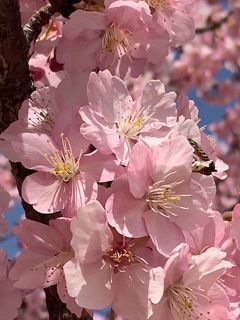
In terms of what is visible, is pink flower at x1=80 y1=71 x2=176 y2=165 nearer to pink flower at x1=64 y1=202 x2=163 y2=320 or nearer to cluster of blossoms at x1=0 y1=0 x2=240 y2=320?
cluster of blossoms at x1=0 y1=0 x2=240 y2=320

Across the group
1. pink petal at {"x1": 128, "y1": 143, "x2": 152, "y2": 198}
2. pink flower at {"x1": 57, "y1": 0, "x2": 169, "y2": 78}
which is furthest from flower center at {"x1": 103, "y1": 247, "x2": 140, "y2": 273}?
pink flower at {"x1": 57, "y1": 0, "x2": 169, "y2": 78}

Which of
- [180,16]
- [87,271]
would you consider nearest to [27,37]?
[180,16]

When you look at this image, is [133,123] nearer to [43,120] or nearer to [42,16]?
[43,120]

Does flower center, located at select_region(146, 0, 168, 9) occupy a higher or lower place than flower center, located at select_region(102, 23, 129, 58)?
higher

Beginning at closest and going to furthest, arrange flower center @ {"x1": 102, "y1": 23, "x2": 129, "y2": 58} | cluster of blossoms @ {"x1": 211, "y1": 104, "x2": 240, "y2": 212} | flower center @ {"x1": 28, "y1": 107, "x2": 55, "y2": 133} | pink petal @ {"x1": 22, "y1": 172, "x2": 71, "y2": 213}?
1. pink petal @ {"x1": 22, "y1": 172, "x2": 71, "y2": 213}
2. flower center @ {"x1": 28, "y1": 107, "x2": 55, "y2": 133}
3. flower center @ {"x1": 102, "y1": 23, "x2": 129, "y2": 58}
4. cluster of blossoms @ {"x1": 211, "y1": 104, "x2": 240, "y2": 212}

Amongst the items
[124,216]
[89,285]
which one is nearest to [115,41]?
[124,216]

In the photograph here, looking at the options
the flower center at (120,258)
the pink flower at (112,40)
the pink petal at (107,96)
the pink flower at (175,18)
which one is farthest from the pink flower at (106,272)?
the pink flower at (175,18)
